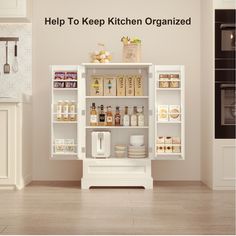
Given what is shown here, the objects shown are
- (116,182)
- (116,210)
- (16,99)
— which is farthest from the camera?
(116,182)

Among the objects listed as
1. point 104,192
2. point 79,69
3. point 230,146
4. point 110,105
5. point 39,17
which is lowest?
point 104,192

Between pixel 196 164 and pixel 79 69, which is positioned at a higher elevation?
pixel 79 69

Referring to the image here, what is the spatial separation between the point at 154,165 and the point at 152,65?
1.21 meters

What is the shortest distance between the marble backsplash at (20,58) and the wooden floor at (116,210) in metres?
1.15

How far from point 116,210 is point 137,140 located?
166 cm

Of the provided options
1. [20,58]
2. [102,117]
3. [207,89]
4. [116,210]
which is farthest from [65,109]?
[116,210]

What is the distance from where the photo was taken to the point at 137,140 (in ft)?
18.3

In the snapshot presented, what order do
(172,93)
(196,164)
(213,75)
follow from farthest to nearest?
(196,164) < (172,93) < (213,75)

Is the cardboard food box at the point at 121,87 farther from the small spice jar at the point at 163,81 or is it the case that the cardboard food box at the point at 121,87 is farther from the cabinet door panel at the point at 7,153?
the cabinet door panel at the point at 7,153

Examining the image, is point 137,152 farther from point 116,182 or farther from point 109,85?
point 109,85

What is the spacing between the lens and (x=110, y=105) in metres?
5.83

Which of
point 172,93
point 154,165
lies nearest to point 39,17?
point 172,93

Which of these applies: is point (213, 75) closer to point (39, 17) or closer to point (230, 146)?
point (230, 146)

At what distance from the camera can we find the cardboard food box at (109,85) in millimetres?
5613
